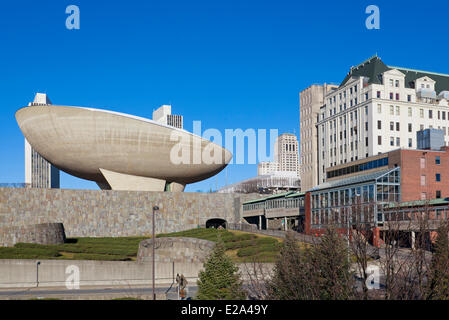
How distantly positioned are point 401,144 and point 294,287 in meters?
72.2

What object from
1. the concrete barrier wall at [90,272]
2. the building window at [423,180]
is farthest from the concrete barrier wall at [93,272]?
the building window at [423,180]

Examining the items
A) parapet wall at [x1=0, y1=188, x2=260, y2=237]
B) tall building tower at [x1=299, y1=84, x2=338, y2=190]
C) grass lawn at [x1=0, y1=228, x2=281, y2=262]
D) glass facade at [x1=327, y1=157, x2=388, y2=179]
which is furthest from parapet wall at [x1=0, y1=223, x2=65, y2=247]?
tall building tower at [x1=299, y1=84, x2=338, y2=190]

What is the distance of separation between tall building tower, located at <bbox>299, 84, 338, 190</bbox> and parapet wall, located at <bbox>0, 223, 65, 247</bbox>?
66224mm

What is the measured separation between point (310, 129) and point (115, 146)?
52.5m

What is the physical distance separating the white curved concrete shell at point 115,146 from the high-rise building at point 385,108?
87.9ft

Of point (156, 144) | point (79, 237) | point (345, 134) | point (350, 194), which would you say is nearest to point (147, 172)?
point (156, 144)

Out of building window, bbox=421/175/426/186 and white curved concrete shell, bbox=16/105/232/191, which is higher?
white curved concrete shell, bbox=16/105/232/191

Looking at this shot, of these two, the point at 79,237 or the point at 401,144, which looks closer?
the point at 79,237

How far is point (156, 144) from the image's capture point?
70750 mm

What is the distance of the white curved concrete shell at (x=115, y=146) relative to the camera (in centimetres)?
6725

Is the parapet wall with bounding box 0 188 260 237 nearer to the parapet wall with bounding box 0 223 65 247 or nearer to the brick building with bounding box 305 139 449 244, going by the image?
the parapet wall with bounding box 0 223 65 247

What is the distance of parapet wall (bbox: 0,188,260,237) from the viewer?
6469 centimetres

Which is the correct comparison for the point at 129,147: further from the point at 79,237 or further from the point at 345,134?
the point at 345,134
